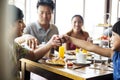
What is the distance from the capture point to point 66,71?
1.66 m

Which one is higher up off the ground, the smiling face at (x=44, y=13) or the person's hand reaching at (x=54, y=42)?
the smiling face at (x=44, y=13)

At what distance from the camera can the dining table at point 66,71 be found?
157 cm

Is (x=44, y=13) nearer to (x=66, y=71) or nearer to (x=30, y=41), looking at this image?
→ (x=30, y=41)

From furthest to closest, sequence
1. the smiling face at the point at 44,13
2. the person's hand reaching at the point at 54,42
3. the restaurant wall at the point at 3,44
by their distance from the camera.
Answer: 1. the smiling face at the point at 44,13
2. the person's hand reaching at the point at 54,42
3. the restaurant wall at the point at 3,44

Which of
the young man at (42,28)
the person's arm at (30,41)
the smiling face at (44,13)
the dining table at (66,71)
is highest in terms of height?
the smiling face at (44,13)

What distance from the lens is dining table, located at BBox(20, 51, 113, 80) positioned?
1.57 meters

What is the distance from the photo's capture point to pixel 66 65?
1863 millimetres

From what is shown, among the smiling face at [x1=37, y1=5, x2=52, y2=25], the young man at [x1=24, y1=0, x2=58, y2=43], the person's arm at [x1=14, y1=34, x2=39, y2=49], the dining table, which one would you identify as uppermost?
the smiling face at [x1=37, y1=5, x2=52, y2=25]

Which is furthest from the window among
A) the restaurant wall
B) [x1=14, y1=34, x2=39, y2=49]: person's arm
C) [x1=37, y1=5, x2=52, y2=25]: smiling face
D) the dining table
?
the restaurant wall

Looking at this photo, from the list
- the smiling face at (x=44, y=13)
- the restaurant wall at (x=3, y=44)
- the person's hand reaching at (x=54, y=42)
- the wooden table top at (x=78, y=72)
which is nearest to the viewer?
the restaurant wall at (x=3, y=44)

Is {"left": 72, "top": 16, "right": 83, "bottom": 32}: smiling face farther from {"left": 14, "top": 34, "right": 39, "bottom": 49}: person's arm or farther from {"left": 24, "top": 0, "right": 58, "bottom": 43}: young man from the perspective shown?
{"left": 14, "top": 34, "right": 39, "bottom": 49}: person's arm

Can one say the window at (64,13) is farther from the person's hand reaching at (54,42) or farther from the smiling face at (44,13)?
the person's hand reaching at (54,42)

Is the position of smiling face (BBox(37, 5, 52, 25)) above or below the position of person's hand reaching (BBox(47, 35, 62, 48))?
above

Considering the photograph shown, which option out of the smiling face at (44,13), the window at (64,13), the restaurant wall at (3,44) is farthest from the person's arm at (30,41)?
the window at (64,13)
